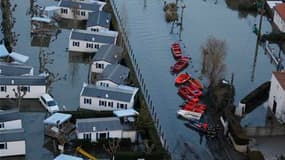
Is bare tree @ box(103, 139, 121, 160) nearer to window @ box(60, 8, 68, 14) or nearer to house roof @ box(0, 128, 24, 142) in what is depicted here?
house roof @ box(0, 128, 24, 142)

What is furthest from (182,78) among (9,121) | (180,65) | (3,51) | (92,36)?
(9,121)

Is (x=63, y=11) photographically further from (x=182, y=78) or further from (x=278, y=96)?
(x=278, y=96)

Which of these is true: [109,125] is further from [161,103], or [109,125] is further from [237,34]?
[237,34]

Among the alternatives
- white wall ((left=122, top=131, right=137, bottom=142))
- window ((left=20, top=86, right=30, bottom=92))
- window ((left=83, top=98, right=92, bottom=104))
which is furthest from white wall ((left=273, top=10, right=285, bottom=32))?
window ((left=20, top=86, right=30, bottom=92))

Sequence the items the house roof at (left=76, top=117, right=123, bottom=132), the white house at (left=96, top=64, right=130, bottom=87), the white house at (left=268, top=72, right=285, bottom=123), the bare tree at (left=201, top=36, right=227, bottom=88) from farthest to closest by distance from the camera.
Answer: the bare tree at (left=201, top=36, right=227, bottom=88) < the white house at (left=96, top=64, right=130, bottom=87) < the white house at (left=268, top=72, right=285, bottom=123) < the house roof at (left=76, top=117, right=123, bottom=132)

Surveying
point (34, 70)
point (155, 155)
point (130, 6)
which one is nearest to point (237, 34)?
point (130, 6)

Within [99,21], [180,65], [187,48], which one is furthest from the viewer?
[99,21]
